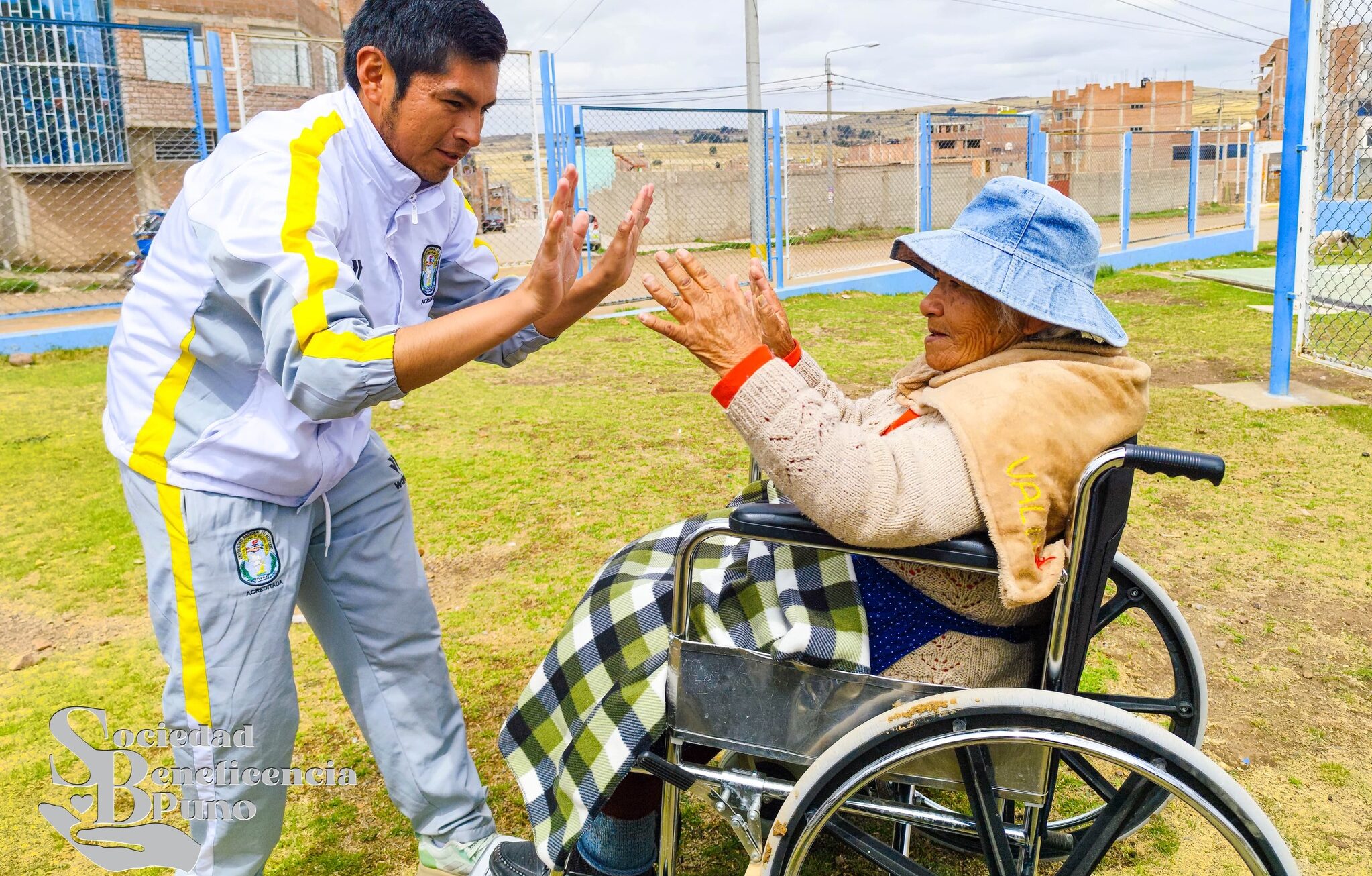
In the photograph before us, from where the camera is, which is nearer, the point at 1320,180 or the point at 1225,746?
the point at 1225,746

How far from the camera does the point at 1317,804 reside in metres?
2.39

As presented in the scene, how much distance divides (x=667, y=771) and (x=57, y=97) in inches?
559

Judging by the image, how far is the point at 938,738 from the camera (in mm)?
1503

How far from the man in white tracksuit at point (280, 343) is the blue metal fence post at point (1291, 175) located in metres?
5.25

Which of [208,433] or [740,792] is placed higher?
[208,433]

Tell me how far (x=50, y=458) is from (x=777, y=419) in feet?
16.8

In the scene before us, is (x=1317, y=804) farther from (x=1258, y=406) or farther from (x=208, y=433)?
(x=1258, y=406)

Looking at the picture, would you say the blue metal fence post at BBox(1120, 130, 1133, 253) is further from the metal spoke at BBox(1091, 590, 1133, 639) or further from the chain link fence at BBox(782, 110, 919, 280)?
the metal spoke at BBox(1091, 590, 1133, 639)

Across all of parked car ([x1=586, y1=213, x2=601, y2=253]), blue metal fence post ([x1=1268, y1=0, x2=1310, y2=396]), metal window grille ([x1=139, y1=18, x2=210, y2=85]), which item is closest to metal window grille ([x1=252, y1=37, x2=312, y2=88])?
metal window grille ([x1=139, y1=18, x2=210, y2=85])

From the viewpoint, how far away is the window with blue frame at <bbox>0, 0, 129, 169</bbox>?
40.4 feet

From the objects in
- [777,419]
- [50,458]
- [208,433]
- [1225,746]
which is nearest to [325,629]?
[208,433]

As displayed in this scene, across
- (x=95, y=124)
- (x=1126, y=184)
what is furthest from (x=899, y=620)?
(x=95, y=124)

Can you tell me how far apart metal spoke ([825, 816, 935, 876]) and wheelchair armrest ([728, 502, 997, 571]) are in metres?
0.46

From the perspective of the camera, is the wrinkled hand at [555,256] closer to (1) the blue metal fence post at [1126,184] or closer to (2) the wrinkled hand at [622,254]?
(2) the wrinkled hand at [622,254]
